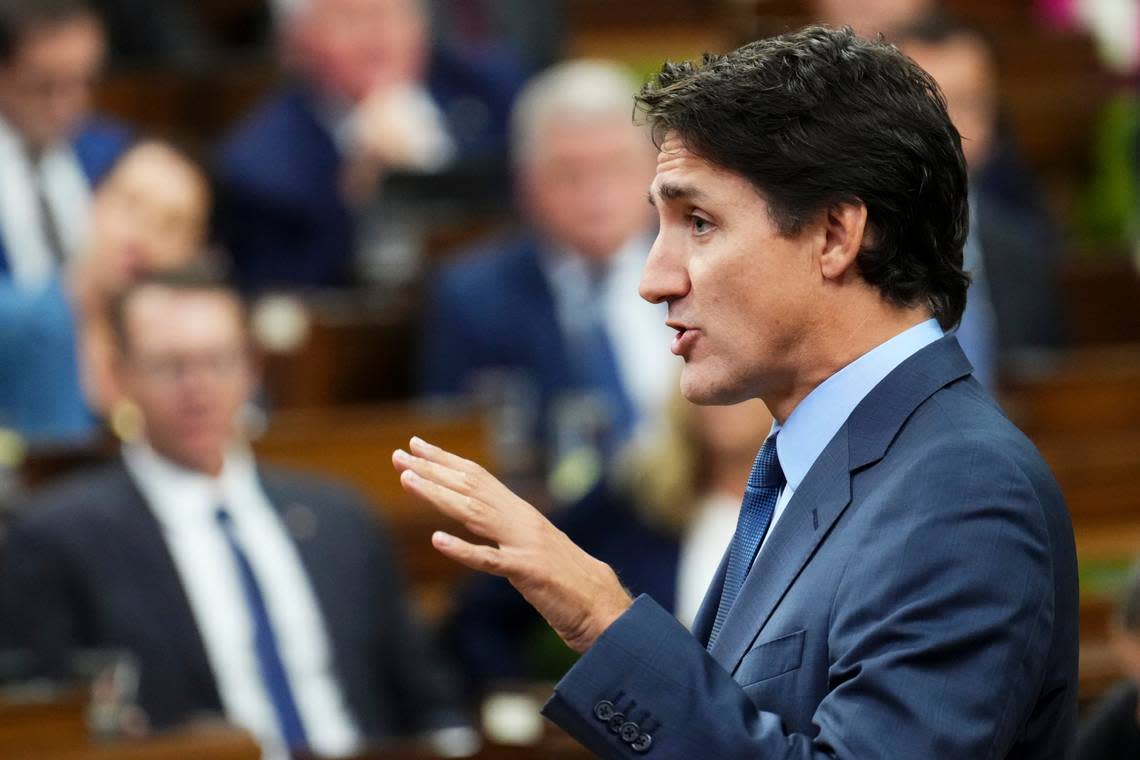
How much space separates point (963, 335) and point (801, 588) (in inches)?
118

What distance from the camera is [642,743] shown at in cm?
134

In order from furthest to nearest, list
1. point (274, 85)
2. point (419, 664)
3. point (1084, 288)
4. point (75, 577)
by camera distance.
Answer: point (274, 85)
point (1084, 288)
point (419, 664)
point (75, 577)

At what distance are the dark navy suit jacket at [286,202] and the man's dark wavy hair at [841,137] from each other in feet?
11.6

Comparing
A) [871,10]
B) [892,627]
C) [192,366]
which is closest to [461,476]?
[892,627]

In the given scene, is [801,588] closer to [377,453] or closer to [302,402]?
[377,453]

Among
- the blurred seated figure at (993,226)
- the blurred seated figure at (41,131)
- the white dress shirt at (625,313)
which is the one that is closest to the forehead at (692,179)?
the blurred seated figure at (993,226)

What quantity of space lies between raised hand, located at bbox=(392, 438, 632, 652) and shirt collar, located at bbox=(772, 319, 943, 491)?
20 centimetres

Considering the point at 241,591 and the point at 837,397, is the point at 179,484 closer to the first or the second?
the point at 241,591

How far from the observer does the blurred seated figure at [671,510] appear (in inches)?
141

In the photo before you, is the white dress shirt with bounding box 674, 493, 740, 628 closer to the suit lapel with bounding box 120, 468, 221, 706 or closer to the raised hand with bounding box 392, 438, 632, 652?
the suit lapel with bounding box 120, 468, 221, 706

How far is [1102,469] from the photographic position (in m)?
4.33

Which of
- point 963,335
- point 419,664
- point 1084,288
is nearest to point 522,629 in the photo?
point 419,664

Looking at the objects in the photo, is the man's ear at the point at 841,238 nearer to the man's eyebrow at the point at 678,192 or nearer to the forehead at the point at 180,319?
the man's eyebrow at the point at 678,192

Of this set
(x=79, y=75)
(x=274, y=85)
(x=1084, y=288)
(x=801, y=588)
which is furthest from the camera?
(x=274, y=85)
